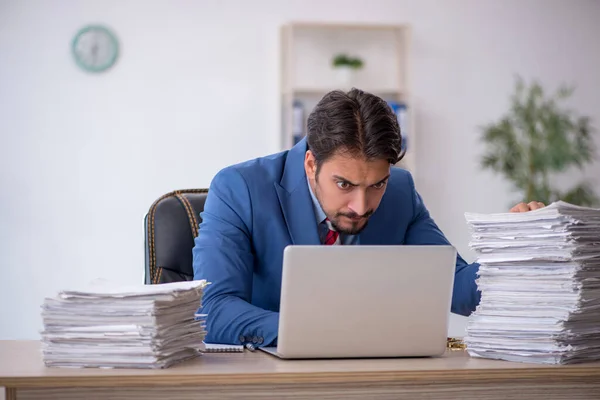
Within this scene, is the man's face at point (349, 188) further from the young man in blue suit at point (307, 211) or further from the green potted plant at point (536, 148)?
the green potted plant at point (536, 148)

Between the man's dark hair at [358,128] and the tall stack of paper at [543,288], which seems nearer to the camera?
the tall stack of paper at [543,288]

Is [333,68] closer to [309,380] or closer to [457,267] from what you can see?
[457,267]

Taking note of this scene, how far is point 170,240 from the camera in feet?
7.58

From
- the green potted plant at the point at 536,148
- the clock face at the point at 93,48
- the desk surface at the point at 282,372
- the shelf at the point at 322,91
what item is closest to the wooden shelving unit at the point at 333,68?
the shelf at the point at 322,91

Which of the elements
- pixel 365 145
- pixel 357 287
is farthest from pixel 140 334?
pixel 365 145

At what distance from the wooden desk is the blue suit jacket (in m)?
0.62

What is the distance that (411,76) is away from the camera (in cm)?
507

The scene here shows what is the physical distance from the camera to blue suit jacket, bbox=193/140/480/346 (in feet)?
6.81

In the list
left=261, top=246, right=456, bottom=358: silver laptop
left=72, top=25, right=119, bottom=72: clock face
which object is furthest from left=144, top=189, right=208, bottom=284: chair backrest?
left=72, top=25, right=119, bottom=72: clock face

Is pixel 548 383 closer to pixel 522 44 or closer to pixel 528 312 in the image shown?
pixel 528 312

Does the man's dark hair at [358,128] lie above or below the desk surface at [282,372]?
above

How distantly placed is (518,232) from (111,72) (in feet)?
11.9

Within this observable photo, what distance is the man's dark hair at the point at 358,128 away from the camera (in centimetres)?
197

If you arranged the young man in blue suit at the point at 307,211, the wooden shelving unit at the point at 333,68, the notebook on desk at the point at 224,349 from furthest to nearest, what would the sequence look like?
1. the wooden shelving unit at the point at 333,68
2. the young man in blue suit at the point at 307,211
3. the notebook on desk at the point at 224,349
